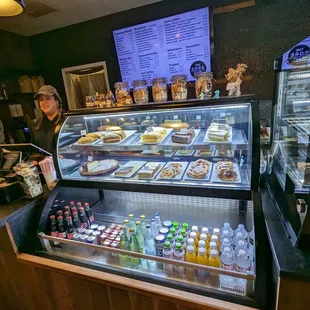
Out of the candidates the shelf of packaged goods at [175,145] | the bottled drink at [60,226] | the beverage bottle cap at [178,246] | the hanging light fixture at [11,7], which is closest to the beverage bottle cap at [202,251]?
the beverage bottle cap at [178,246]

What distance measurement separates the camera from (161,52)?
9.78ft

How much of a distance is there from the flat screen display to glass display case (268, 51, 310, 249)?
1.64 meters

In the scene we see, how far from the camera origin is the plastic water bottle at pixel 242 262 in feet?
3.41

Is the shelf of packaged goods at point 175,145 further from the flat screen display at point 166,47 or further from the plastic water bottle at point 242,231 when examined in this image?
the flat screen display at point 166,47

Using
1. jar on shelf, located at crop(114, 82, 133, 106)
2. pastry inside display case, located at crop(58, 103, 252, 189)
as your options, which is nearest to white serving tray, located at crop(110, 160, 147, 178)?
pastry inside display case, located at crop(58, 103, 252, 189)

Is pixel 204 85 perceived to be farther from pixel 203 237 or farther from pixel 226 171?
pixel 203 237

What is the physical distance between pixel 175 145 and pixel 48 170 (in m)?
1.05

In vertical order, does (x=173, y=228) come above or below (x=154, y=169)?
below

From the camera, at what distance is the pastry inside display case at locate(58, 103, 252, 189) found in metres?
1.33

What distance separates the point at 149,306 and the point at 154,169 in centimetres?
83

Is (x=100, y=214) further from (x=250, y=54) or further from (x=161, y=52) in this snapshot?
(x=250, y=54)

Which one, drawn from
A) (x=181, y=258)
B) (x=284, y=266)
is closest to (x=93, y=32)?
(x=181, y=258)

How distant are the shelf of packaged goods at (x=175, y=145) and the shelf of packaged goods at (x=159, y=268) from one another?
2.21 ft

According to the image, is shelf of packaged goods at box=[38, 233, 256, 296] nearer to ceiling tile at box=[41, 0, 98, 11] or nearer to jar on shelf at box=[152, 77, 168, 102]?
jar on shelf at box=[152, 77, 168, 102]
